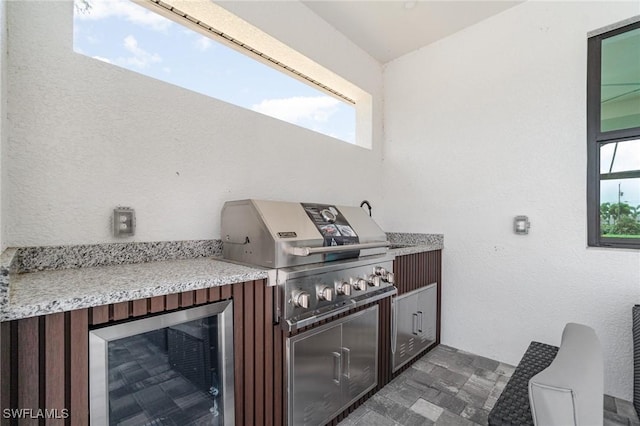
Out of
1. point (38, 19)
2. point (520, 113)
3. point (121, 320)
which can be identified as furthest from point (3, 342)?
point (520, 113)

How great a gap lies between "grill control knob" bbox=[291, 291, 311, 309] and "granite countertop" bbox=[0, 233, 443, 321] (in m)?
0.19

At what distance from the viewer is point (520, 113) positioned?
93.2 inches

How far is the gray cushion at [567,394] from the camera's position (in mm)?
797

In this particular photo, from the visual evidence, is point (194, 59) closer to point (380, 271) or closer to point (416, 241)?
point (380, 271)

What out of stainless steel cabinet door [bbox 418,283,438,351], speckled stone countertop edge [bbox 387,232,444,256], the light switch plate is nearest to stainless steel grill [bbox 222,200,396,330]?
the light switch plate

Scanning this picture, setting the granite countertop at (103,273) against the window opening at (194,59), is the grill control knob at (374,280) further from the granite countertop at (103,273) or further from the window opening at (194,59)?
the window opening at (194,59)

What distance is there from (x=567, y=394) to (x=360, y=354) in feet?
3.85

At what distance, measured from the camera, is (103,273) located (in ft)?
3.92

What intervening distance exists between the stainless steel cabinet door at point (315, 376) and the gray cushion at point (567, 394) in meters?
0.97

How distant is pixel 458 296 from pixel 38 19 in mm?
3411

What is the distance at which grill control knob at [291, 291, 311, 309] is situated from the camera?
138 centimetres

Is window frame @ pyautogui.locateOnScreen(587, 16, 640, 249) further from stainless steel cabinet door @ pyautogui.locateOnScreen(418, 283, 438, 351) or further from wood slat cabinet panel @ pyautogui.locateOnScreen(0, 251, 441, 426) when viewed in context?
wood slat cabinet panel @ pyautogui.locateOnScreen(0, 251, 441, 426)

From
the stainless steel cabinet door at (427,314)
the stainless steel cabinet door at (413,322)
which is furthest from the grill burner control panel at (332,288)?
the stainless steel cabinet door at (427,314)

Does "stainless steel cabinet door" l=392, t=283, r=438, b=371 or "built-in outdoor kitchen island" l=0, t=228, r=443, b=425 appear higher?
"built-in outdoor kitchen island" l=0, t=228, r=443, b=425
